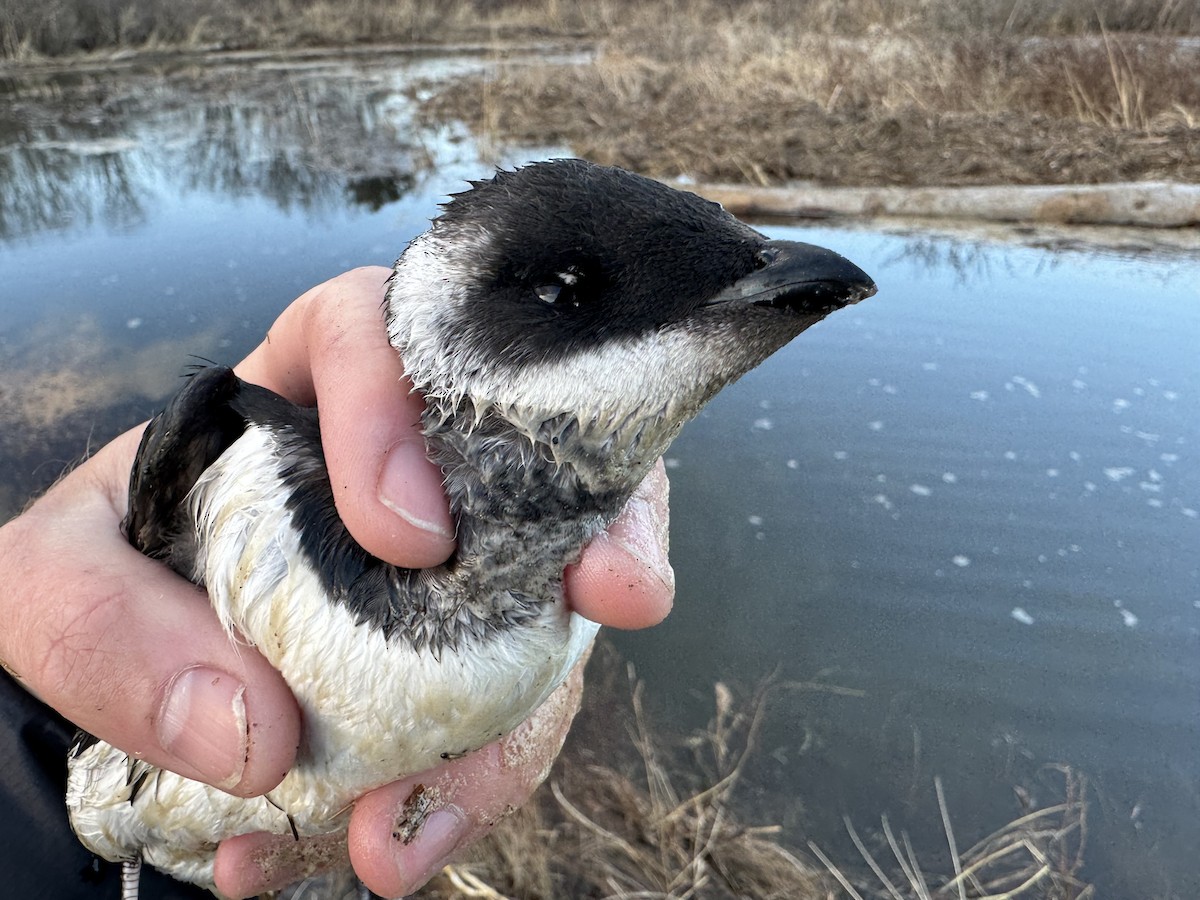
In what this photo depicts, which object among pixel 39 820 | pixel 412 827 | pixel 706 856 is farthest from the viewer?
pixel 706 856

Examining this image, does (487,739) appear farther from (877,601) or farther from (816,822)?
(877,601)

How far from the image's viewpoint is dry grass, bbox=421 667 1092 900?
257 centimetres

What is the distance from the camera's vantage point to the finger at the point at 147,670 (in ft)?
4.60

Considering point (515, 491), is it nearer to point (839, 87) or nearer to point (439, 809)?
point (439, 809)

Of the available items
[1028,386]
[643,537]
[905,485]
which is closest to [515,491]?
[643,537]

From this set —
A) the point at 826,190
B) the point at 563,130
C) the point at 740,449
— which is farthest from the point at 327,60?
the point at 740,449

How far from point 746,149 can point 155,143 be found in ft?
23.6

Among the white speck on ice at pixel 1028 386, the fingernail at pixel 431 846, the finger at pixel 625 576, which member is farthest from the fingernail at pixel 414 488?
the white speck on ice at pixel 1028 386

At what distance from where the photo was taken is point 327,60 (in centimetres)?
1798

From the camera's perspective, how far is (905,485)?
13.6 feet

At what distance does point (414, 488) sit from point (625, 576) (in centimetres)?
45

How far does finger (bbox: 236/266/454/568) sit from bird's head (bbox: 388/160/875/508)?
195mm

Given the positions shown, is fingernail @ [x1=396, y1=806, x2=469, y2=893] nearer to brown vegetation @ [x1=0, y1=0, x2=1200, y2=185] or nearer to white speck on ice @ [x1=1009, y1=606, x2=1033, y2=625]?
white speck on ice @ [x1=1009, y1=606, x2=1033, y2=625]

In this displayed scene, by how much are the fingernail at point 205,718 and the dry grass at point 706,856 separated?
4.87ft
